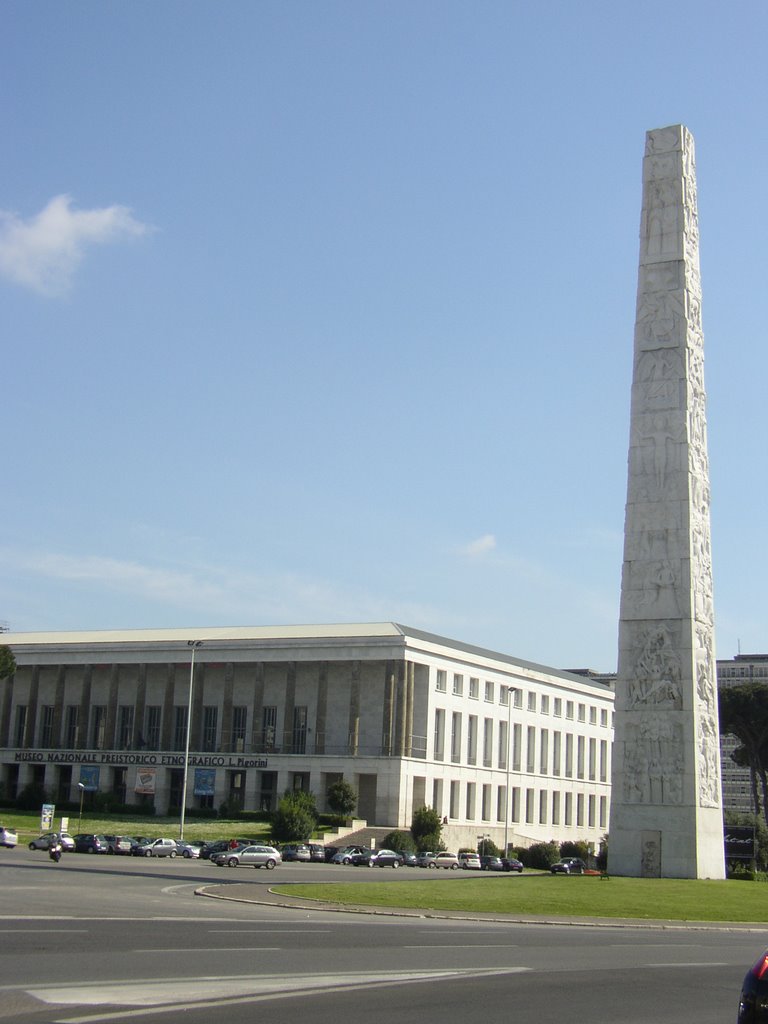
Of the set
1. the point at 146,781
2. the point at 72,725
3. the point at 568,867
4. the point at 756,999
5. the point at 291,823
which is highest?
the point at 72,725

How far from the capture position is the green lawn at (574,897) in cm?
3438

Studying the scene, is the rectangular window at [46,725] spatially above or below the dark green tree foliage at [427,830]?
above

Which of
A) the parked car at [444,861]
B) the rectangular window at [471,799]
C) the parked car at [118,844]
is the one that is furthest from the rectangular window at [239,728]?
the parked car at [118,844]

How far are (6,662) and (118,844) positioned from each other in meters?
35.0

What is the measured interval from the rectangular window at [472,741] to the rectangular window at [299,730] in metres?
13.4

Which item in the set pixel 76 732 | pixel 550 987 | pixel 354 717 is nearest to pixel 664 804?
pixel 550 987

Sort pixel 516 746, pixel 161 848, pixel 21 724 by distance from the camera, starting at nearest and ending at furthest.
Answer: pixel 161 848, pixel 516 746, pixel 21 724

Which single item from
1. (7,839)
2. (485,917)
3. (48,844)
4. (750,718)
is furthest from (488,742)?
(485,917)

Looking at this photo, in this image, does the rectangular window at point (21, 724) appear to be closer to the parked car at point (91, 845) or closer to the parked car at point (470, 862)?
the parked car at point (91, 845)

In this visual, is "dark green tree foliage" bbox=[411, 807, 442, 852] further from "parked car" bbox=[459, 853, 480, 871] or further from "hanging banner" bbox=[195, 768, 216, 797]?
"hanging banner" bbox=[195, 768, 216, 797]

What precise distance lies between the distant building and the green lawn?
150 meters

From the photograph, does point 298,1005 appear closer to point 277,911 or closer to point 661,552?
point 277,911

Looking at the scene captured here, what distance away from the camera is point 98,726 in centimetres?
10169

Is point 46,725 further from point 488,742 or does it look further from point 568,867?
point 568,867
